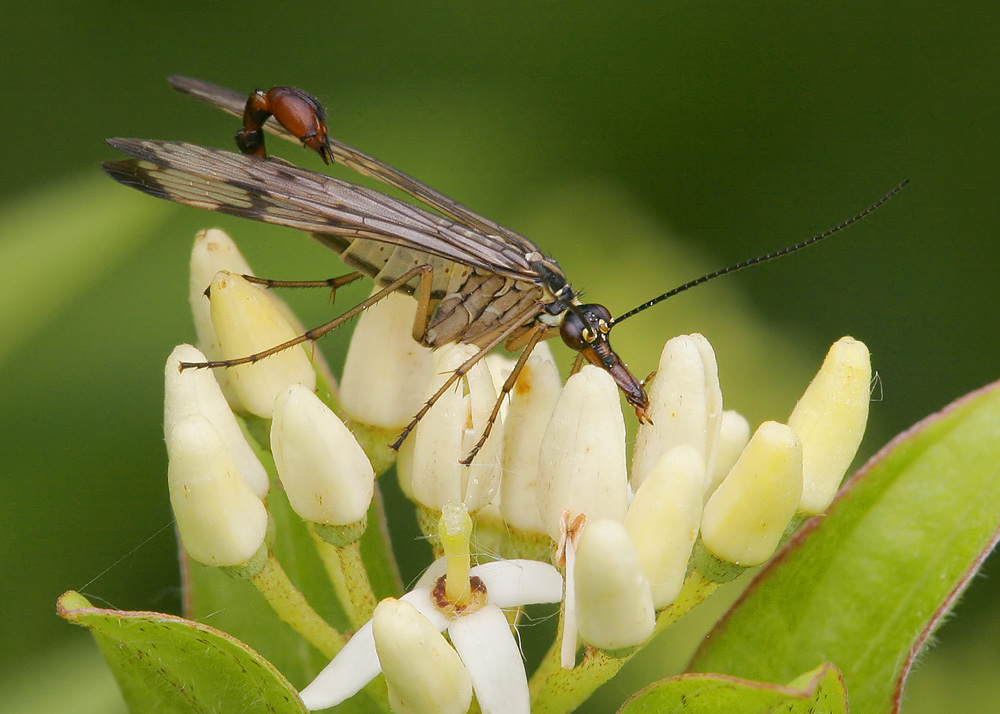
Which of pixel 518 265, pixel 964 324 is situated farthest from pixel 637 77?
pixel 518 265

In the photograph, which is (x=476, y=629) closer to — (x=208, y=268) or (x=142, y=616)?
(x=142, y=616)

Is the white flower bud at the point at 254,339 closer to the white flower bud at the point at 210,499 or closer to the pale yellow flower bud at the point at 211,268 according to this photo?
the pale yellow flower bud at the point at 211,268

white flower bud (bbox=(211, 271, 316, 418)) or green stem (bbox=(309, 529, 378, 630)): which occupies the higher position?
white flower bud (bbox=(211, 271, 316, 418))

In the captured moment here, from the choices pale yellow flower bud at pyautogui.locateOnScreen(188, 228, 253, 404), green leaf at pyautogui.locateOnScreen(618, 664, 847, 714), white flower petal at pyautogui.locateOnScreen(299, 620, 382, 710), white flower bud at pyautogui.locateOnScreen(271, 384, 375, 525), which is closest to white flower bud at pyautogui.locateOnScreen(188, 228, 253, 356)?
pale yellow flower bud at pyautogui.locateOnScreen(188, 228, 253, 404)

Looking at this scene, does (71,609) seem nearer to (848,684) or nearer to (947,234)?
(848,684)

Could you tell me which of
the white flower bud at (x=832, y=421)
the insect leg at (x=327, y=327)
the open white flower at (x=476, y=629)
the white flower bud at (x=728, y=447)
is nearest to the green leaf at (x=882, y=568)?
the white flower bud at (x=832, y=421)

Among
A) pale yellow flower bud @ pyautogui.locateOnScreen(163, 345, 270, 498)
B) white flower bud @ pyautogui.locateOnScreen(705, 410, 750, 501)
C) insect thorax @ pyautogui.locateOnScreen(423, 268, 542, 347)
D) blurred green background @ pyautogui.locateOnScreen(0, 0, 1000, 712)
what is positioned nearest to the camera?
pale yellow flower bud @ pyautogui.locateOnScreen(163, 345, 270, 498)

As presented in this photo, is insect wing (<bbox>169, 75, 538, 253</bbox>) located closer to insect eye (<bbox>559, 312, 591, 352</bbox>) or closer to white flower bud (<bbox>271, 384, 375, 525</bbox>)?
insect eye (<bbox>559, 312, 591, 352</bbox>)
